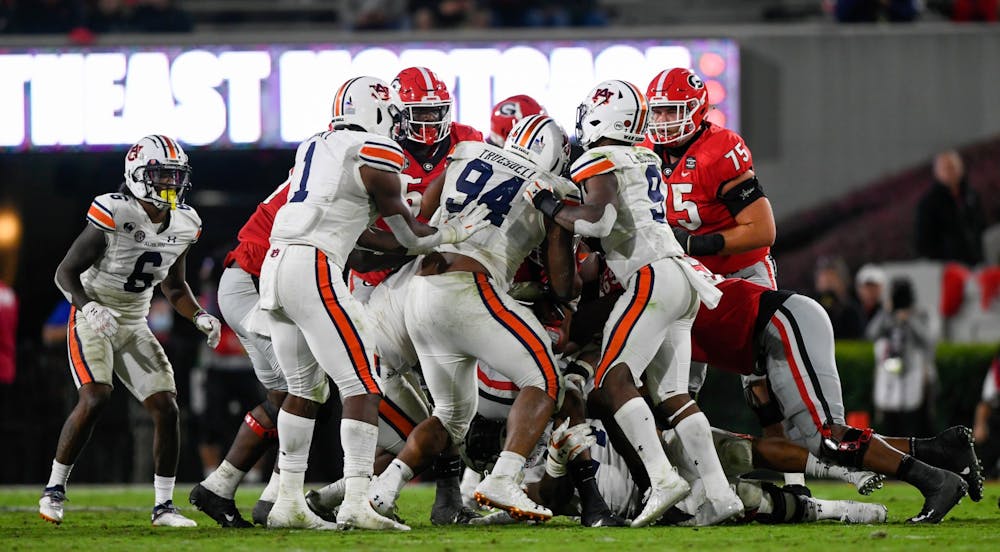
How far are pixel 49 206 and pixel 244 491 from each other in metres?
5.84

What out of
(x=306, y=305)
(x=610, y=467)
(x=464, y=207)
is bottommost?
(x=610, y=467)

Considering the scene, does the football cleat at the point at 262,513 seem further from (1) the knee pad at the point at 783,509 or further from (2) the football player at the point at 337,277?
(1) the knee pad at the point at 783,509

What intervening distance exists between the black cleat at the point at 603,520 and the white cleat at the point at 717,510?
0.99 feet

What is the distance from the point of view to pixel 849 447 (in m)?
6.75

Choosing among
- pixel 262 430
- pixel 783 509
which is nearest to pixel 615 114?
pixel 783 509

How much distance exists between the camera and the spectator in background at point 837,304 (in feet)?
40.7

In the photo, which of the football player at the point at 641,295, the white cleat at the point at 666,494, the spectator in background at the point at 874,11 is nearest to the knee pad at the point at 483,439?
the football player at the point at 641,295

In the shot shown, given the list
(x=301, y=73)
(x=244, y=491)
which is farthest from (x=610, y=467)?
(x=301, y=73)

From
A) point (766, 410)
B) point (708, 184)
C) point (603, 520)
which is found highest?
point (708, 184)

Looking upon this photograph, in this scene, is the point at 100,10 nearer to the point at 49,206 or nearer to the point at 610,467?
the point at 49,206

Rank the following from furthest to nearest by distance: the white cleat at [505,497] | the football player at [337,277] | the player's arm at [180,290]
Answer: the player's arm at [180,290]
the football player at [337,277]
the white cleat at [505,497]

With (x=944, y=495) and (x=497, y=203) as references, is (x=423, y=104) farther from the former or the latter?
(x=944, y=495)

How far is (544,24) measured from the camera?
1533cm

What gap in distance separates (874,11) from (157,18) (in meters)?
7.48
